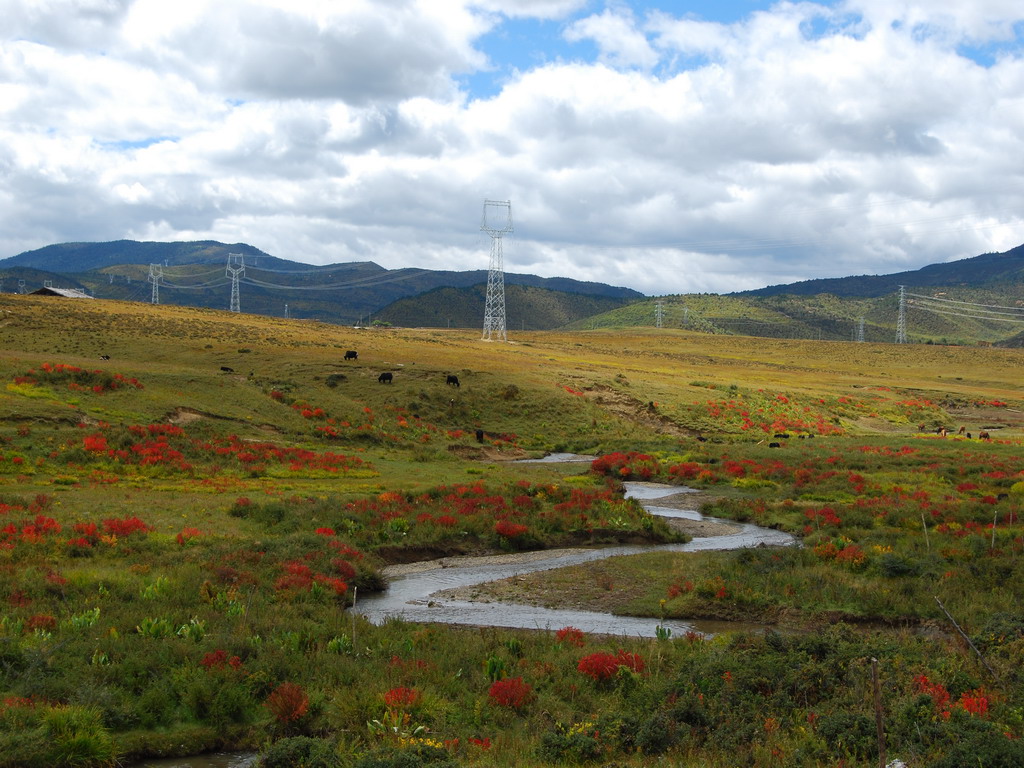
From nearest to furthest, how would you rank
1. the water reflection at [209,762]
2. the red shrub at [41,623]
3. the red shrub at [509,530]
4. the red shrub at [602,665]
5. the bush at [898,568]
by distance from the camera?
the water reflection at [209,762], the red shrub at [602,665], the red shrub at [41,623], the bush at [898,568], the red shrub at [509,530]

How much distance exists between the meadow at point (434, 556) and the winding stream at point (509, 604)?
84 centimetres

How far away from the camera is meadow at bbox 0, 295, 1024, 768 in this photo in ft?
37.3

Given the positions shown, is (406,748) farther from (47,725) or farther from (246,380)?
(246,380)

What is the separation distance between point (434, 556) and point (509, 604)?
5905mm

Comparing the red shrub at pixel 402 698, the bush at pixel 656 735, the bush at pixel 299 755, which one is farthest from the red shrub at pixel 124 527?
the bush at pixel 656 735

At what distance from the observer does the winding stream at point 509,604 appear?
64.0 ft

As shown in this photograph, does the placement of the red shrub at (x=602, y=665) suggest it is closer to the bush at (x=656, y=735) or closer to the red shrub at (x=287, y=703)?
the bush at (x=656, y=735)

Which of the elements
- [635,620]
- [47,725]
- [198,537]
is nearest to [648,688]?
[635,620]

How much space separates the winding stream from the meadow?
84cm

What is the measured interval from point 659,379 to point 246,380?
1663 inches

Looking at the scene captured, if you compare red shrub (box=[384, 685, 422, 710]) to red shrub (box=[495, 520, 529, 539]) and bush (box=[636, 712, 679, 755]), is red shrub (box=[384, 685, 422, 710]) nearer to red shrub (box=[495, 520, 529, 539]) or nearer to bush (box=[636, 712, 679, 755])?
bush (box=[636, 712, 679, 755])

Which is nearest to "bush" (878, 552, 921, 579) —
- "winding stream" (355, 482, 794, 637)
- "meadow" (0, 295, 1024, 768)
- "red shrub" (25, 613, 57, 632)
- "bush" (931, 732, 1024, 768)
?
"meadow" (0, 295, 1024, 768)

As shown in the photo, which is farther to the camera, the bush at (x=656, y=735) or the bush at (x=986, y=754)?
the bush at (x=656, y=735)

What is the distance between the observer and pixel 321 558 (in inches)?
876
